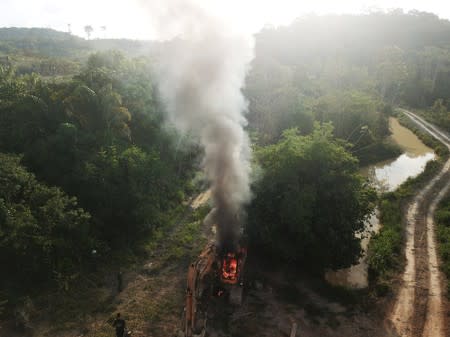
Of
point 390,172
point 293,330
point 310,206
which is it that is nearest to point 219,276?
point 293,330

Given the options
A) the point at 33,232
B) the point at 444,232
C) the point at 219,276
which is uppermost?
the point at 33,232

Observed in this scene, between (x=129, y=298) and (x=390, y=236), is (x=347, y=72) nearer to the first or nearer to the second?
(x=390, y=236)

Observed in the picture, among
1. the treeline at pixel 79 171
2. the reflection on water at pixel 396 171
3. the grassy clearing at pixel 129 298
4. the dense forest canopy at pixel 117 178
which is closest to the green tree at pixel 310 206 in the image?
the dense forest canopy at pixel 117 178

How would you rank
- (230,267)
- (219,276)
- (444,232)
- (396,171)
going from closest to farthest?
(230,267)
(219,276)
(444,232)
(396,171)

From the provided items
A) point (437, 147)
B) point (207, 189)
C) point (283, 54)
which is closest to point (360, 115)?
point (437, 147)

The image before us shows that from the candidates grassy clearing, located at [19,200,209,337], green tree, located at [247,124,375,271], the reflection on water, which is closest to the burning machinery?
grassy clearing, located at [19,200,209,337]

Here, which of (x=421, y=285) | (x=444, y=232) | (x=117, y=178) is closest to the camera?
(x=421, y=285)

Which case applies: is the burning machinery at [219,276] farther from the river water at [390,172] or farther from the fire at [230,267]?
the river water at [390,172]

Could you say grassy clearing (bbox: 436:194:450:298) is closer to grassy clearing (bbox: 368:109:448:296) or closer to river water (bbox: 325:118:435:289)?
grassy clearing (bbox: 368:109:448:296)
